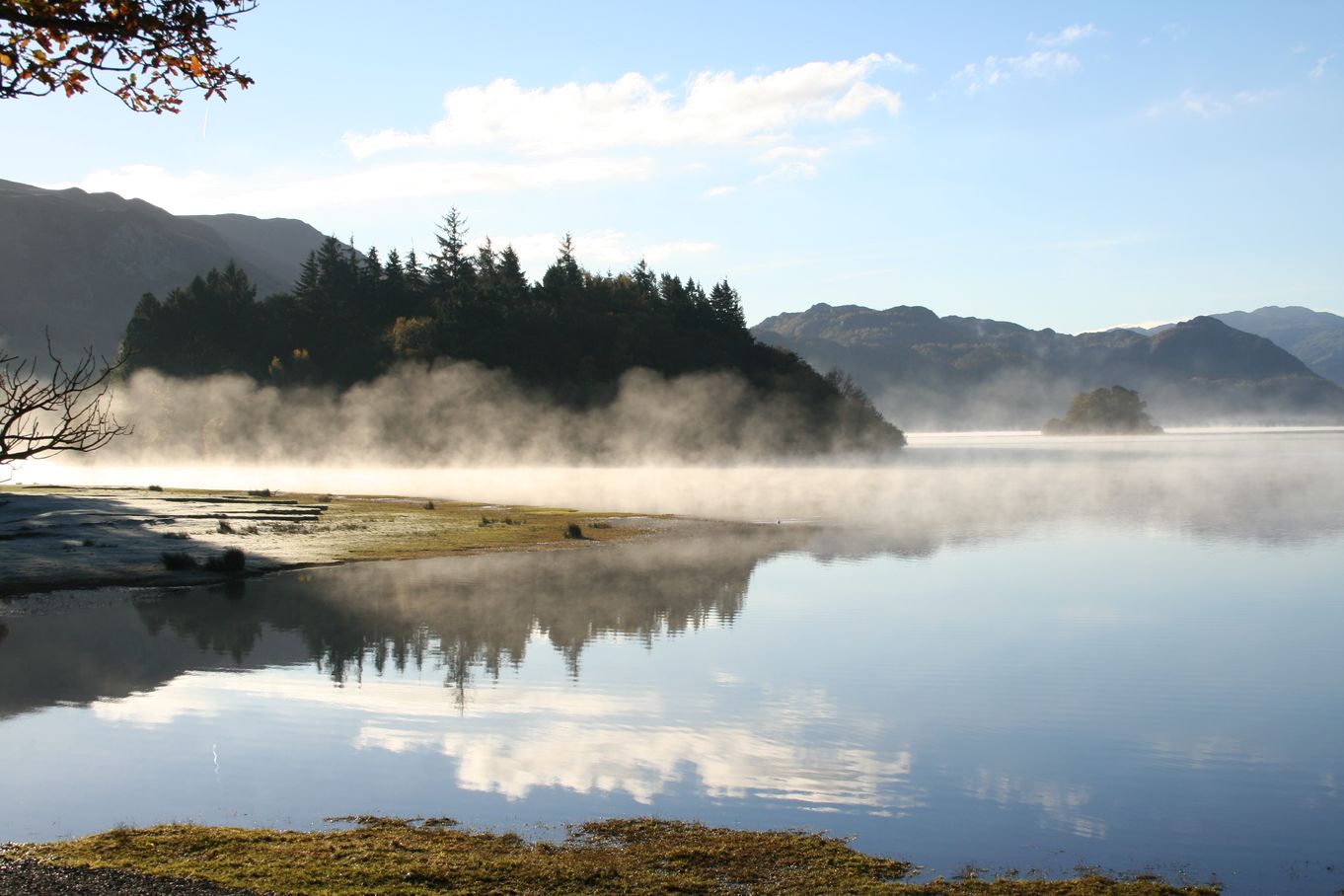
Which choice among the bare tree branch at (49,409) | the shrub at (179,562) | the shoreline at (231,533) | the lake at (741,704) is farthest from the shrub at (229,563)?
the bare tree branch at (49,409)

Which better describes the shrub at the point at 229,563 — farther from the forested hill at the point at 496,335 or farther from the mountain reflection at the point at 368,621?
the forested hill at the point at 496,335

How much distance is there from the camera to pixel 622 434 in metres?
152

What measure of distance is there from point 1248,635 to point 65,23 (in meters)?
26.5

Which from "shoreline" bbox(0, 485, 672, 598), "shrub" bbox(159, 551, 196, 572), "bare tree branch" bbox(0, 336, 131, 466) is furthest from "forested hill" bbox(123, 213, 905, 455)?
"bare tree branch" bbox(0, 336, 131, 466)

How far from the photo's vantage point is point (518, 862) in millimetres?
11602

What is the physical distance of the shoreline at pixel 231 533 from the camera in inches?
1437

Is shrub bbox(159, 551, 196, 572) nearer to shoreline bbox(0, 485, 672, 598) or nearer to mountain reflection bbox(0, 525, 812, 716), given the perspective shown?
shoreline bbox(0, 485, 672, 598)

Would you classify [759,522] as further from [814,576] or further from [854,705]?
[854,705]

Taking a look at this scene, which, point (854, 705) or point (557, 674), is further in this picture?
point (557, 674)

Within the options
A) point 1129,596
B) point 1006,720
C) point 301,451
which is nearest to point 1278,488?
point 1129,596

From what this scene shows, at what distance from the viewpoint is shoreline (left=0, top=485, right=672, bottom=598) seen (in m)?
36.5

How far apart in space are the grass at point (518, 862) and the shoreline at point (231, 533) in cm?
2384

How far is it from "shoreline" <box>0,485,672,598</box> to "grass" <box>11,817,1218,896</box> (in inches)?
939

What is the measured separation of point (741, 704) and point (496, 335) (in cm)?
14161
